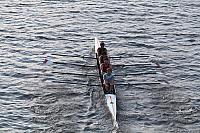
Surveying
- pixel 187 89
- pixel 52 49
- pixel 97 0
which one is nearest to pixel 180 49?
pixel 187 89

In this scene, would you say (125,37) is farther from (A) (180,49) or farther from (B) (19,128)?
(B) (19,128)

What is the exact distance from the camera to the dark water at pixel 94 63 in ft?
90.8

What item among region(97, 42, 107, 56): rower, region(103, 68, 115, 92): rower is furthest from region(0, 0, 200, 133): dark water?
region(97, 42, 107, 56): rower

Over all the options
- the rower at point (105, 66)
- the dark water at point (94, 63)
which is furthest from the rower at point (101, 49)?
the rower at point (105, 66)

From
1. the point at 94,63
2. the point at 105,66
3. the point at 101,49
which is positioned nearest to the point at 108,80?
the point at 105,66

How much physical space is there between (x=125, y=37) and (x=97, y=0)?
1296cm

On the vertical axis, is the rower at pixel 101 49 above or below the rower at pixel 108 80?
above

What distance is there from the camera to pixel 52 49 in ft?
128

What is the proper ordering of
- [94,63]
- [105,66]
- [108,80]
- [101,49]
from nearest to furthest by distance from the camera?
[108,80] < [105,66] < [101,49] < [94,63]

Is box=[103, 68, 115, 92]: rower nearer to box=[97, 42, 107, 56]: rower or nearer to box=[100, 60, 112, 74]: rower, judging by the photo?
box=[100, 60, 112, 74]: rower

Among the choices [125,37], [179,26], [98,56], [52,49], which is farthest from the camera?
[179,26]

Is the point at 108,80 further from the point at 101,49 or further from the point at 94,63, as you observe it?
the point at 94,63

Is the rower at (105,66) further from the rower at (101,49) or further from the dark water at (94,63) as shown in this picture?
the rower at (101,49)

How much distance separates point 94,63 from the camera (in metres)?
36.0
